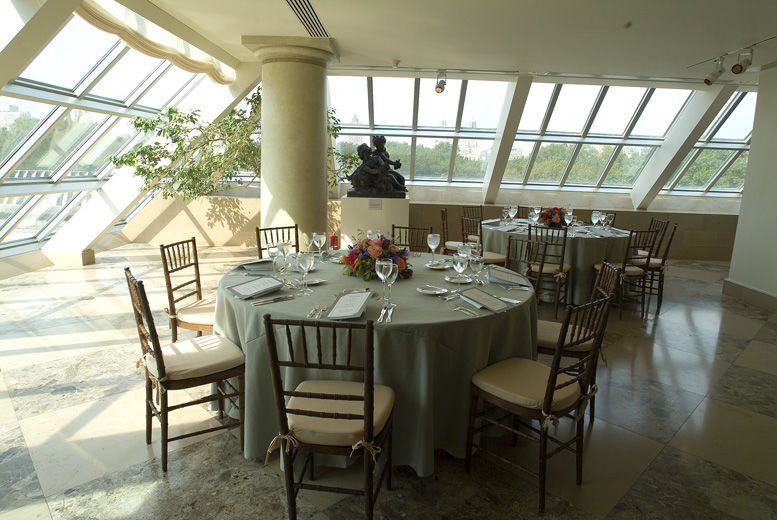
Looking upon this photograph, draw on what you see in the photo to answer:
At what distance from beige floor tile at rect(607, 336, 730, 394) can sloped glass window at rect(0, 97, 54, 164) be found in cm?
614

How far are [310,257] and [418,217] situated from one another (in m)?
5.95

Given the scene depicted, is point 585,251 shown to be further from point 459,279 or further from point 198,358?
point 198,358

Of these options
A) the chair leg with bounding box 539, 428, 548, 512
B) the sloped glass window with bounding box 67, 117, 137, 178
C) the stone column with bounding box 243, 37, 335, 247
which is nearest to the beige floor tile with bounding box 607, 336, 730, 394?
the chair leg with bounding box 539, 428, 548, 512

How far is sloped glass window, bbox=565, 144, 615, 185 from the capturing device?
8.92 m

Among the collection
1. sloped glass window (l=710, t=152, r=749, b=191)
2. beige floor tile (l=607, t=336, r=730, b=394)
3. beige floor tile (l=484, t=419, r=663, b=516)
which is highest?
sloped glass window (l=710, t=152, r=749, b=191)

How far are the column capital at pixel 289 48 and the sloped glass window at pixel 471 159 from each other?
4.14m

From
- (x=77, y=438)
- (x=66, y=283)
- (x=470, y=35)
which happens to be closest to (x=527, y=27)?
(x=470, y=35)

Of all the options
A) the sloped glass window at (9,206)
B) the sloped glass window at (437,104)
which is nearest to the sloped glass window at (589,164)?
the sloped glass window at (437,104)

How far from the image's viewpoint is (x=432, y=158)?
914 cm

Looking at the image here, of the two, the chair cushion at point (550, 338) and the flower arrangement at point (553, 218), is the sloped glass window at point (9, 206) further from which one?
the flower arrangement at point (553, 218)

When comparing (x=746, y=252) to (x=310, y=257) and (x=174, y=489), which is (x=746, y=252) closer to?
(x=310, y=257)

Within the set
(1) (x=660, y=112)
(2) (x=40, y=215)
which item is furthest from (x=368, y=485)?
(1) (x=660, y=112)

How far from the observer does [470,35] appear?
4.86 metres

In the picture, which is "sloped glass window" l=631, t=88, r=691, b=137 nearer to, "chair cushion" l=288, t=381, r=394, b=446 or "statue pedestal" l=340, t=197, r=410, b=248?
"statue pedestal" l=340, t=197, r=410, b=248
